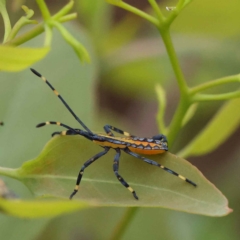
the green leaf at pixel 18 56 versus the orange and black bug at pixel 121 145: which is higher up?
the green leaf at pixel 18 56

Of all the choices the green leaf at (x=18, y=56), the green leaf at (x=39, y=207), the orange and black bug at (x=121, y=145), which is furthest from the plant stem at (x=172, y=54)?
the green leaf at (x=39, y=207)

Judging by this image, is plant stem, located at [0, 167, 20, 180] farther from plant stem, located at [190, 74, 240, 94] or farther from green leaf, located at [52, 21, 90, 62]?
plant stem, located at [190, 74, 240, 94]

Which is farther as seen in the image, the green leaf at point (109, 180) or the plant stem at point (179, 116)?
the plant stem at point (179, 116)

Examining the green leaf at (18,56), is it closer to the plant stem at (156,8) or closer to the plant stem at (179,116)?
the plant stem at (156,8)

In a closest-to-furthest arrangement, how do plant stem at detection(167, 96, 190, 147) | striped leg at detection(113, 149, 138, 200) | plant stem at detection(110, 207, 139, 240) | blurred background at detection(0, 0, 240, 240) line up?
striped leg at detection(113, 149, 138, 200), plant stem at detection(167, 96, 190, 147), plant stem at detection(110, 207, 139, 240), blurred background at detection(0, 0, 240, 240)

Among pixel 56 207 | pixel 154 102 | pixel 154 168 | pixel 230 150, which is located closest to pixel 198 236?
pixel 230 150

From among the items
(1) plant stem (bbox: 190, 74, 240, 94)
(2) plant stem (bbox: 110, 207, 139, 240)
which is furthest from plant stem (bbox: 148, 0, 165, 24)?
(2) plant stem (bbox: 110, 207, 139, 240)
